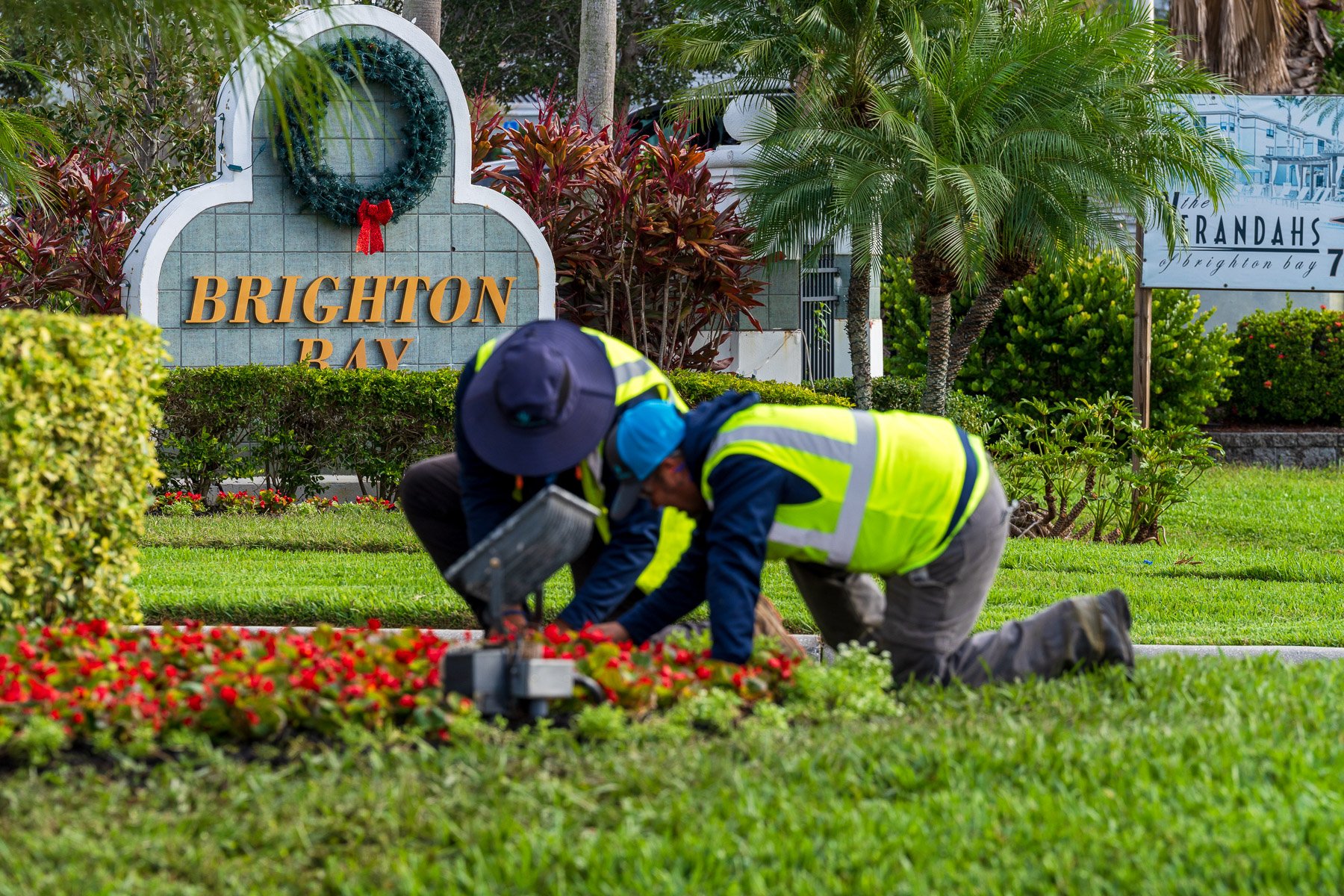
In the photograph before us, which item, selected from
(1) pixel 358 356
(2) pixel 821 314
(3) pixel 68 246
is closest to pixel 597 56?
(2) pixel 821 314

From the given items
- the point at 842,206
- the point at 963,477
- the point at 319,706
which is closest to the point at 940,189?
the point at 842,206

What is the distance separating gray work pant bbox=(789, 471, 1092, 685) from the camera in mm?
4547

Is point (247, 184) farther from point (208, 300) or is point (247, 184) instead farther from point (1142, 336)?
point (1142, 336)

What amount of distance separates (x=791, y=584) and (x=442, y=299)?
211 inches

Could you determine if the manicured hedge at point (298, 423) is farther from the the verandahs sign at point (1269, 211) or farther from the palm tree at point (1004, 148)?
the the verandahs sign at point (1269, 211)

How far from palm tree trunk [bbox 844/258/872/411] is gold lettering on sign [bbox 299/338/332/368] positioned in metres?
4.92

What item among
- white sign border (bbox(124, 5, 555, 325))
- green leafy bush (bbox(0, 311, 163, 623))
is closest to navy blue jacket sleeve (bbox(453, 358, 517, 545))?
green leafy bush (bbox(0, 311, 163, 623))

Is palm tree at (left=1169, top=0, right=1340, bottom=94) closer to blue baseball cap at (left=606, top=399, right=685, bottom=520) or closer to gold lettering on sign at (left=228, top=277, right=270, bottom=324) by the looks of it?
gold lettering on sign at (left=228, top=277, right=270, bottom=324)

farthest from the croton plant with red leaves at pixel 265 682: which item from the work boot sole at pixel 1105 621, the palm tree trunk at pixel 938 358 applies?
the palm tree trunk at pixel 938 358

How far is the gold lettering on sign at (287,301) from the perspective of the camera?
38.5 feet

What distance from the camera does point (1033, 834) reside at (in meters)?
3.34

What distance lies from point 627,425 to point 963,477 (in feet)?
3.55

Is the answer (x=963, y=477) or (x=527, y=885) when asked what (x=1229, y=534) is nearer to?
(x=963, y=477)

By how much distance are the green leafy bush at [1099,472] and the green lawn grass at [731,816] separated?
6486mm
